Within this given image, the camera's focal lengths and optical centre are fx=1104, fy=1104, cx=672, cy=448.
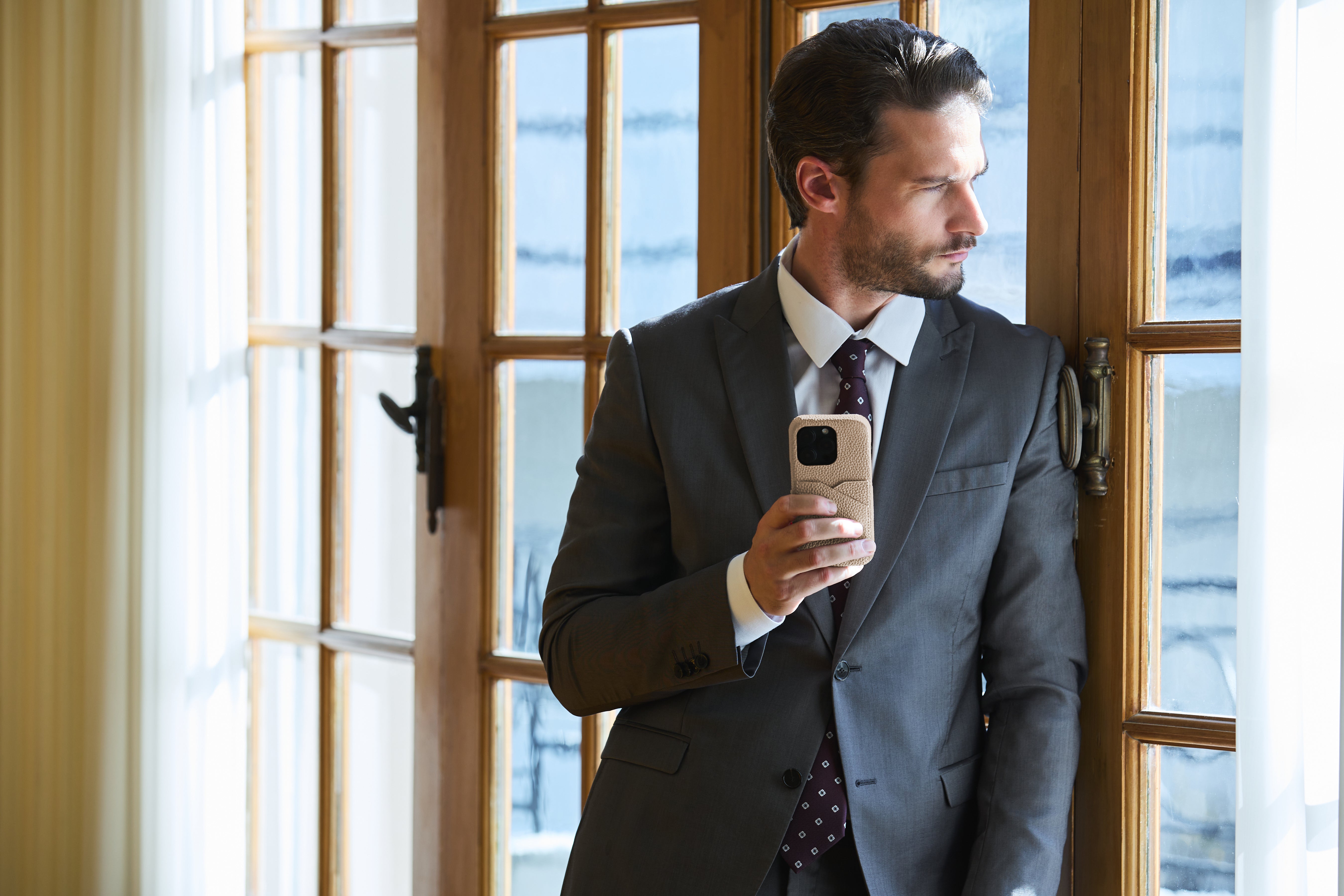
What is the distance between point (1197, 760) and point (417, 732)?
1.28 metres

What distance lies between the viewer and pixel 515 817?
1.96 metres

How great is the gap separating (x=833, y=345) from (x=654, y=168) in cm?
61

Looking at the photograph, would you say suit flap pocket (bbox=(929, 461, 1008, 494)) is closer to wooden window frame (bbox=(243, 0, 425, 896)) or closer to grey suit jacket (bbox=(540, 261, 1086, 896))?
grey suit jacket (bbox=(540, 261, 1086, 896))

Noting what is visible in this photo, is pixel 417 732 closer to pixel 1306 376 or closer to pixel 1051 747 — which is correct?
pixel 1051 747

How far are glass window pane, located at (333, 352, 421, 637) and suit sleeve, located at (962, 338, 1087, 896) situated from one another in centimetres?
115

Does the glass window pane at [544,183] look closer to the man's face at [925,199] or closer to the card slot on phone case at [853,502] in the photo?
the man's face at [925,199]

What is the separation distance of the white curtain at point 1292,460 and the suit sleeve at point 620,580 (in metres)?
0.59

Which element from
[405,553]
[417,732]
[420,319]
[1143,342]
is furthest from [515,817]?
[1143,342]

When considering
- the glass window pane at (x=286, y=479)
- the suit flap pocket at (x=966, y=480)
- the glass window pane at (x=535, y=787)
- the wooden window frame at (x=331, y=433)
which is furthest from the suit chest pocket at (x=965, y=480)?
the glass window pane at (x=286, y=479)

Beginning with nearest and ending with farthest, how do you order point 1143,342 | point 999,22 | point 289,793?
point 1143,342 → point 999,22 → point 289,793

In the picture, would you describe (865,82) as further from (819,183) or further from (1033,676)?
(1033,676)

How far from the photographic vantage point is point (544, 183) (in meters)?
1.88

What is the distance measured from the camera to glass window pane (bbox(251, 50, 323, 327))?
2.10 m

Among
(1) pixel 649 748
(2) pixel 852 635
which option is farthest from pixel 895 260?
(1) pixel 649 748
